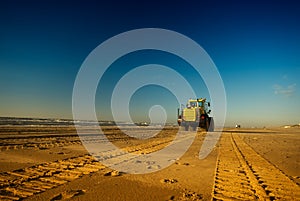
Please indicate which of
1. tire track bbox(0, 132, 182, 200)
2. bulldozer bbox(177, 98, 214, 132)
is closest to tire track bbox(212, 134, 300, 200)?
tire track bbox(0, 132, 182, 200)

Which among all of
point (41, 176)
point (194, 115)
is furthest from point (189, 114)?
point (41, 176)

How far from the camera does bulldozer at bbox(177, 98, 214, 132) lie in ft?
83.5

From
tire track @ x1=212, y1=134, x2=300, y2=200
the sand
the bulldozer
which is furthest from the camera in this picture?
the bulldozer

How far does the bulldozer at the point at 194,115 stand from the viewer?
2544 centimetres

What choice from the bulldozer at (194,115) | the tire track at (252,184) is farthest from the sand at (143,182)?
the bulldozer at (194,115)

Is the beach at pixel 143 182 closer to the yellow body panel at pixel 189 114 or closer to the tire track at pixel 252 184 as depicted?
the tire track at pixel 252 184

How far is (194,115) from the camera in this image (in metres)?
25.4

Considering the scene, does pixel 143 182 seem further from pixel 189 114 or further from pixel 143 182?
pixel 189 114

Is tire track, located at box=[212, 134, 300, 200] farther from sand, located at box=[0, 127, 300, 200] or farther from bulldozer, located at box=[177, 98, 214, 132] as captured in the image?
bulldozer, located at box=[177, 98, 214, 132]

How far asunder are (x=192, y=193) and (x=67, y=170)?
9.66 feet

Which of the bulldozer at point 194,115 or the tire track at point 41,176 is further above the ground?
the bulldozer at point 194,115

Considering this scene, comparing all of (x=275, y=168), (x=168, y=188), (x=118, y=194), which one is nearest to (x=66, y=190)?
(x=118, y=194)

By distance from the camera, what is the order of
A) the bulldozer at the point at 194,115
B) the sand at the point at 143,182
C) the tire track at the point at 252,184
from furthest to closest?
the bulldozer at the point at 194,115, the tire track at the point at 252,184, the sand at the point at 143,182

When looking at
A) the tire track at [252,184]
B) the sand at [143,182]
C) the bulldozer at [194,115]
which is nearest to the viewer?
the sand at [143,182]
